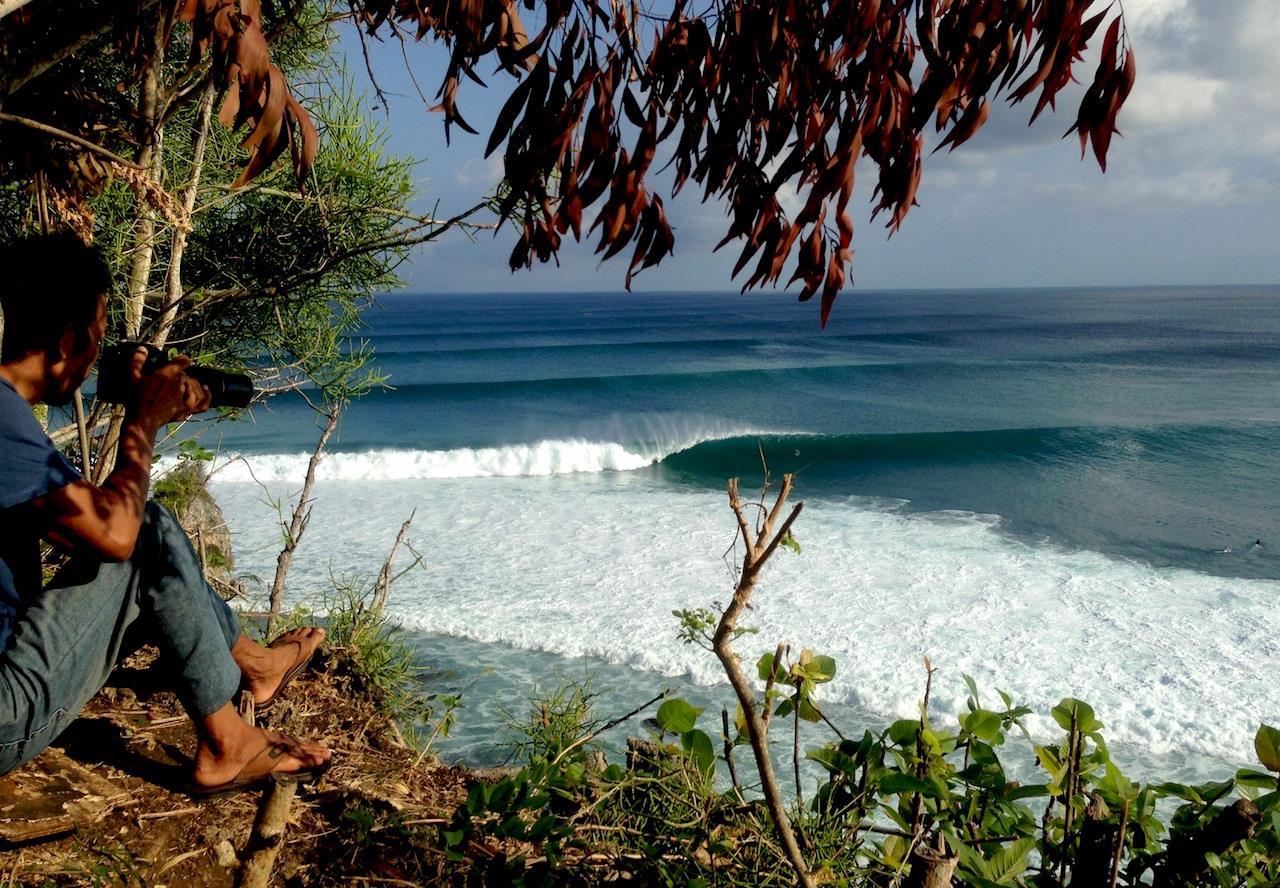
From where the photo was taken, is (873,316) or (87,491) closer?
(87,491)

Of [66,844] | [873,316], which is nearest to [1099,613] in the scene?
[66,844]

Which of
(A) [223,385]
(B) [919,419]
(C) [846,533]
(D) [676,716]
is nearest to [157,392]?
(A) [223,385]

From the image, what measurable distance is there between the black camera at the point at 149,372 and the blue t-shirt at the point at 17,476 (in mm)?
285

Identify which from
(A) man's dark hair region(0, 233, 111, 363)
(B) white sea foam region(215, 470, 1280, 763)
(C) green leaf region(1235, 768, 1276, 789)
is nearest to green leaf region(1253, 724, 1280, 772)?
(C) green leaf region(1235, 768, 1276, 789)

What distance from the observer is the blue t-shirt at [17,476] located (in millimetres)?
1666

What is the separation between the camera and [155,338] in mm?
3547

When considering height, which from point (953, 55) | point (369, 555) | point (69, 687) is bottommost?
point (369, 555)

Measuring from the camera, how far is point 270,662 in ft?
8.61

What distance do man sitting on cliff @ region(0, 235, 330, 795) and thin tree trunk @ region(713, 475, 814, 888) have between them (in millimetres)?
1097

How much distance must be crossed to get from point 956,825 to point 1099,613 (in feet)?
22.7

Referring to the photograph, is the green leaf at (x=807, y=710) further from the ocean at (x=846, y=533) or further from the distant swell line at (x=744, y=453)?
the distant swell line at (x=744, y=453)

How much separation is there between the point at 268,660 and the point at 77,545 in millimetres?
943

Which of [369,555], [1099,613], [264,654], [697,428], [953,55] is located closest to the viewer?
[953,55]

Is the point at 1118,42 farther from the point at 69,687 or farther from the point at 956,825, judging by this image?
the point at 69,687
